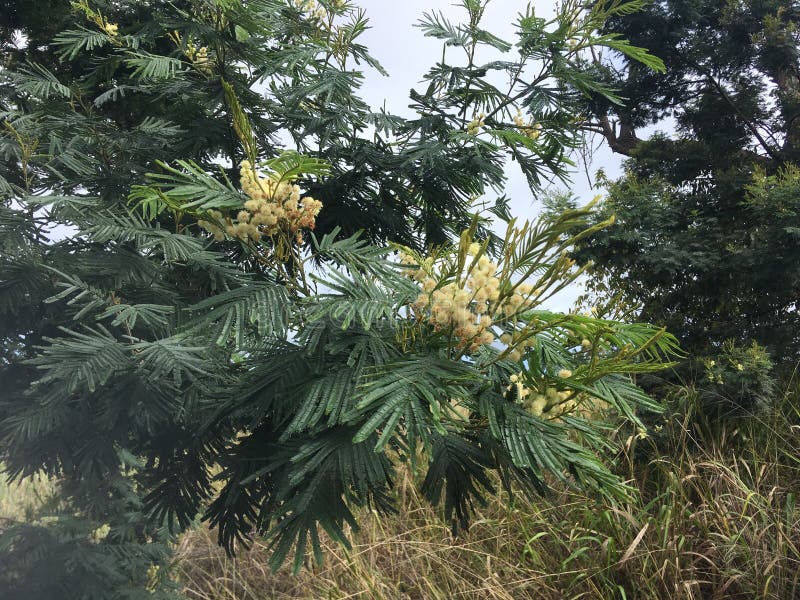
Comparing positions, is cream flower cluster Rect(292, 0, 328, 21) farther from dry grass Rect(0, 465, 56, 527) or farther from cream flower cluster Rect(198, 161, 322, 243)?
dry grass Rect(0, 465, 56, 527)

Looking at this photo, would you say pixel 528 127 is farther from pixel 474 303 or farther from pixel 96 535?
pixel 96 535

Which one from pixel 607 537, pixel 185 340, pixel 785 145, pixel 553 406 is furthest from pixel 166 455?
pixel 785 145

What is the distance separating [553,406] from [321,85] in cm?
118

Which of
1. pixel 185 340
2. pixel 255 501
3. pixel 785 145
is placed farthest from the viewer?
pixel 785 145

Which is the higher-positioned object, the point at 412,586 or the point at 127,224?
the point at 127,224

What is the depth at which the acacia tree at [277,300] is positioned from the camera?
96 cm

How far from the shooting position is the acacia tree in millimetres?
961

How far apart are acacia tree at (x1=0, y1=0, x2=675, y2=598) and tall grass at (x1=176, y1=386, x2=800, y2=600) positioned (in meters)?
0.94

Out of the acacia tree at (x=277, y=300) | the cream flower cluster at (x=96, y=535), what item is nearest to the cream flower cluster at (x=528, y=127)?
the acacia tree at (x=277, y=300)

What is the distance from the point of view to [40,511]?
411cm

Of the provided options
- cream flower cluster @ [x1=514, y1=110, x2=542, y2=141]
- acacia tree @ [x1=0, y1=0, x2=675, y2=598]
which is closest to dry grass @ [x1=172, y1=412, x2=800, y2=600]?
acacia tree @ [x1=0, y1=0, x2=675, y2=598]

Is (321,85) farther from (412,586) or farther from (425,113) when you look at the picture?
(412,586)

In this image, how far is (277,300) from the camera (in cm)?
103

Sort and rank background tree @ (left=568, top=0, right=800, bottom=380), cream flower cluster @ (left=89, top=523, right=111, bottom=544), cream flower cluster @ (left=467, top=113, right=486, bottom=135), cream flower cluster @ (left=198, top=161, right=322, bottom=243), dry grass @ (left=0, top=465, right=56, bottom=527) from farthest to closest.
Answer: dry grass @ (left=0, top=465, right=56, bottom=527) → background tree @ (left=568, top=0, right=800, bottom=380) → cream flower cluster @ (left=89, top=523, right=111, bottom=544) → cream flower cluster @ (left=467, top=113, right=486, bottom=135) → cream flower cluster @ (left=198, top=161, right=322, bottom=243)
